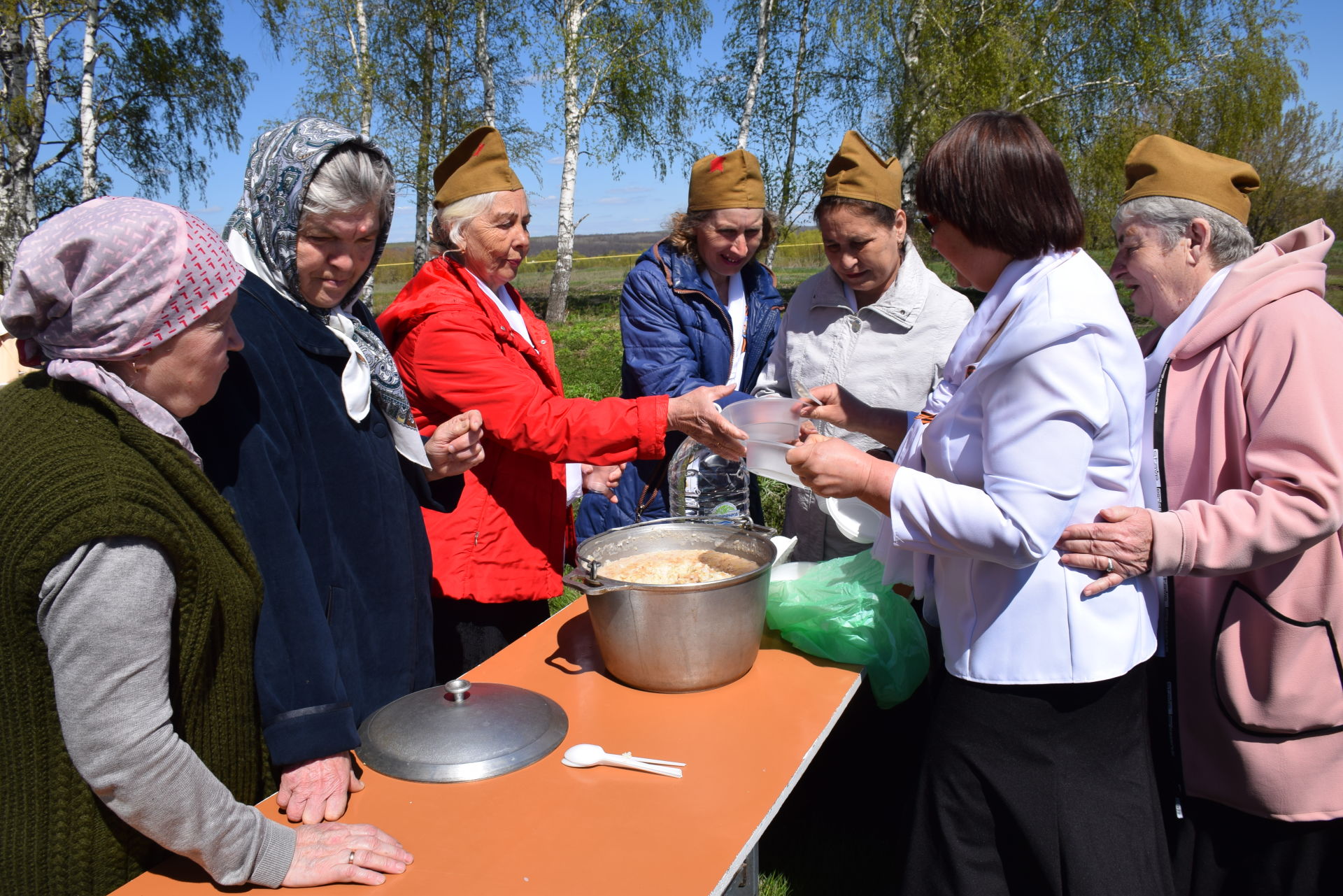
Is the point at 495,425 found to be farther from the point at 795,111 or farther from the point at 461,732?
the point at 795,111

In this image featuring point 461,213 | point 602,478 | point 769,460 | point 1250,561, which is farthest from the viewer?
point 602,478

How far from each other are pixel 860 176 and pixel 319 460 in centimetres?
187

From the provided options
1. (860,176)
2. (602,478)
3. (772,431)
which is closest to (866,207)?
(860,176)

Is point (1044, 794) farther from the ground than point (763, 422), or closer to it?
closer to it

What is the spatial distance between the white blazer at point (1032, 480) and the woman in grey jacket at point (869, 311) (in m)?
1.03

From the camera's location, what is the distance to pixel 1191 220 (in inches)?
87.7

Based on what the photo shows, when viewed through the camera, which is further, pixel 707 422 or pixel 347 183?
pixel 707 422

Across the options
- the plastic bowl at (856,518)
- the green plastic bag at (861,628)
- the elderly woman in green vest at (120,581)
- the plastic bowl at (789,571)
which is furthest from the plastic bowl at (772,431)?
the elderly woman in green vest at (120,581)

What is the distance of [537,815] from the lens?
4.64 feet

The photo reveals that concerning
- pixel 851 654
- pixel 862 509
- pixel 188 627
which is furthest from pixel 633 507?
pixel 188 627

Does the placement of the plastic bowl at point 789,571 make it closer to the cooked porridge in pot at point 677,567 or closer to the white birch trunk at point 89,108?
the cooked porridge in pot at point 677,567

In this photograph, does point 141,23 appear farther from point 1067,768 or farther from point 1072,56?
point 1067,768

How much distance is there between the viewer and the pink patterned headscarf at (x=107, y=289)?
119cm

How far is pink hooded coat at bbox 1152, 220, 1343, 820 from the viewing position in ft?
5.71
